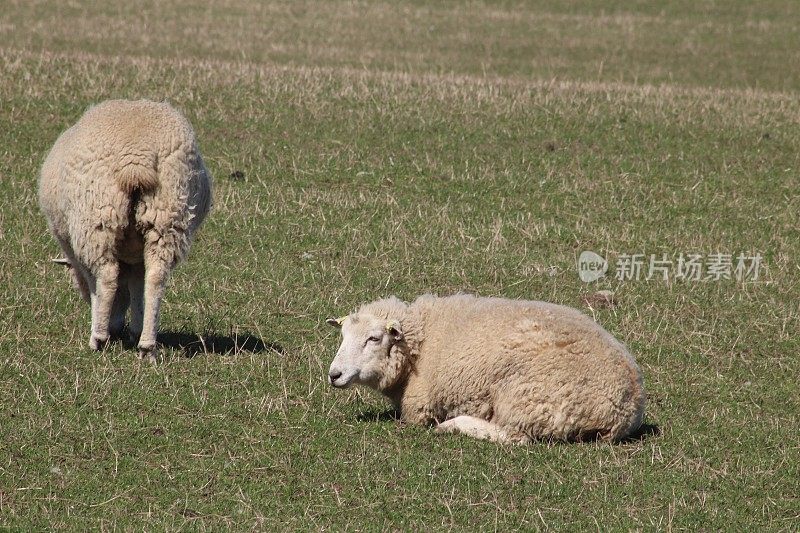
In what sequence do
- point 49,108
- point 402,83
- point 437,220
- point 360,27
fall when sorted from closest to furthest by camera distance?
point 437,220 < point 49,108 < point 402,83 < point 360,27

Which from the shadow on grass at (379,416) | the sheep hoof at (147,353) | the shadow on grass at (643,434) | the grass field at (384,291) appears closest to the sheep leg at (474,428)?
the grass field at (384,291)

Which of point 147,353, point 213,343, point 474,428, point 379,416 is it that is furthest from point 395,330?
point 213,343

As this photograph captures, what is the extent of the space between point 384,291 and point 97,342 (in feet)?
9.86

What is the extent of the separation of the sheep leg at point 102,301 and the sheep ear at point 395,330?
213 cm

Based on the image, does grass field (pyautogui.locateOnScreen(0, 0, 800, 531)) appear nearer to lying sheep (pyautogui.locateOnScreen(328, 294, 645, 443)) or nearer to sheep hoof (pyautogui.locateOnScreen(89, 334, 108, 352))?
sheep hoof (pyautogui.locateOnScreen(89, 334, 108, 352))

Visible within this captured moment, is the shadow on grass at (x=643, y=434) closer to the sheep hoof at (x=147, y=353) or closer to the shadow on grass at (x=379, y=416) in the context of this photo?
the shadow on grass at (x=379, y=416)

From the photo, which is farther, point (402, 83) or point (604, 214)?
point (402, 83)

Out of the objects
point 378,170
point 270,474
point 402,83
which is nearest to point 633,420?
point 270,474

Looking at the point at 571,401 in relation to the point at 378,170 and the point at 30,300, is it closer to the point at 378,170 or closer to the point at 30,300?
the point at 30,300

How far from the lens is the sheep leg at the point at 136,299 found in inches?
349

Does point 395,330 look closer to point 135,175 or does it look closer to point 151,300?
point 151,300

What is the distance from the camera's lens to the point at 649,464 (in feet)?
23.1

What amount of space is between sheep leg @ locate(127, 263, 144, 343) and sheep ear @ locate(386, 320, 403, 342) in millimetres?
2279

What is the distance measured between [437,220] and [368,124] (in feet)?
12.9
